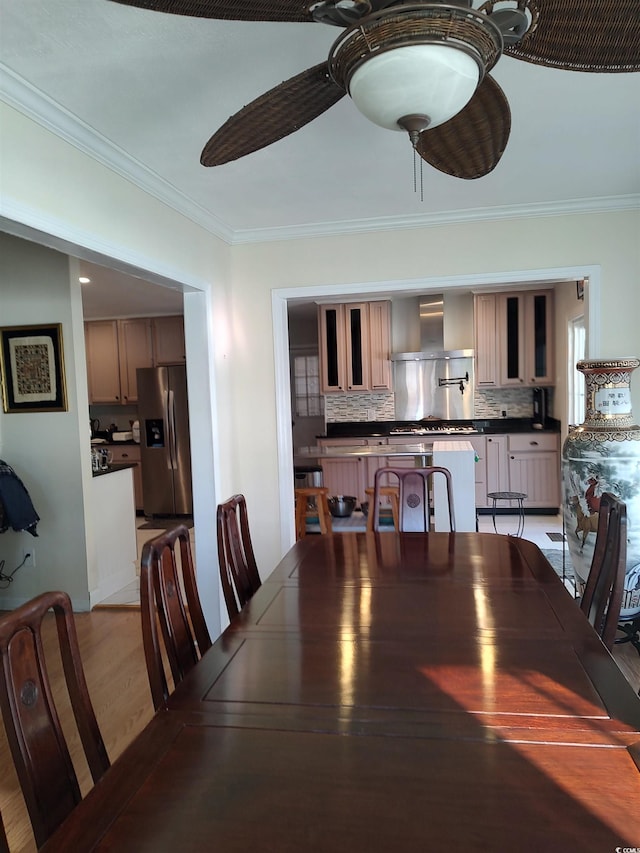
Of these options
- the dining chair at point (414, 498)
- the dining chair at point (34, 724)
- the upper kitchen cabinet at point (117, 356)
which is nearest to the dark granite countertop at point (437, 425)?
the upper kitchen cabinet at point (117, 356)

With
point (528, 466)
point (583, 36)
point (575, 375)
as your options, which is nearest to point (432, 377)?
point (528, 466)

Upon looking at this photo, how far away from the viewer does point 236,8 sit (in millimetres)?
1057

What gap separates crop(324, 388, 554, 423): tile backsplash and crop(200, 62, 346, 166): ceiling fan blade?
5356mm

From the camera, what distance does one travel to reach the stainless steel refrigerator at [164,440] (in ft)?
21.0

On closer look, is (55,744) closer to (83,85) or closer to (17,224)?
(17,224)

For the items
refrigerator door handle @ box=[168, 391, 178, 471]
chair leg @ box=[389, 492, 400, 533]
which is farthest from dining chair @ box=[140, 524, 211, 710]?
refrigerator door handle @ box=[168, 391, 178, 471]

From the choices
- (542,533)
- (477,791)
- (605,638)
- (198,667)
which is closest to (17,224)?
(198,667)

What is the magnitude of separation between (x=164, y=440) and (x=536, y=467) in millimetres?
4146

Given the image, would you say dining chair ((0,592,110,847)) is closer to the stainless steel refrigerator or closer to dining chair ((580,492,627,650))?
dining chair ((580,492,627,650))

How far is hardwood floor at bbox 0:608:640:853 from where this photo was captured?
2047 mm

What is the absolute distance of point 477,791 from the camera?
901mm

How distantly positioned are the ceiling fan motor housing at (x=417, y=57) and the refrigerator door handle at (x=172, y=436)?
5.58 m

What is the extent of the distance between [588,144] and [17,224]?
227 cm

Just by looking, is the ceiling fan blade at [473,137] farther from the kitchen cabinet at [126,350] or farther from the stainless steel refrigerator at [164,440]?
the kitchen cabinet at [126,350]
